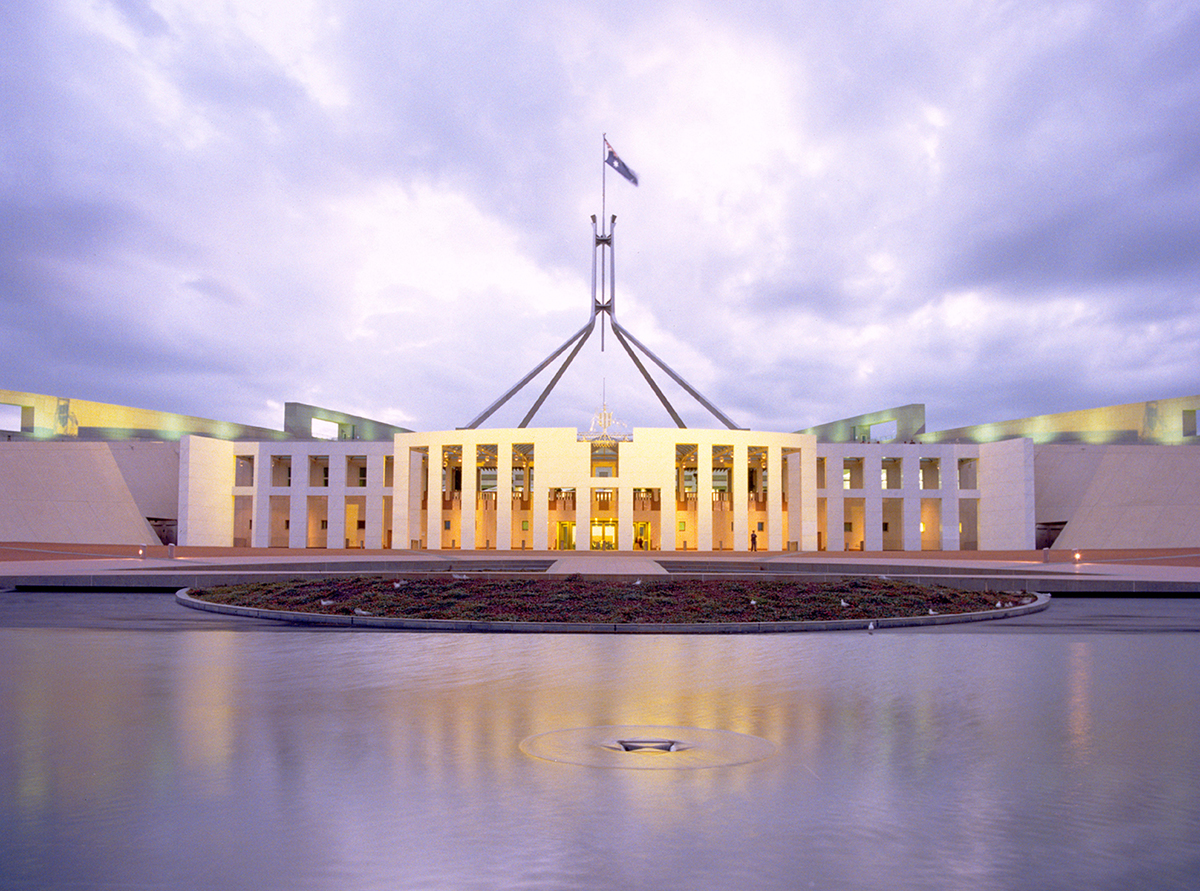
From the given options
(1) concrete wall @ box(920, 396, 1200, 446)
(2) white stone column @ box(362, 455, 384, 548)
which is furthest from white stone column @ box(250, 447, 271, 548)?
(1) concrete wall @ box(920, 396, 1200, 446)

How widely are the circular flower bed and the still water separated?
413 cm

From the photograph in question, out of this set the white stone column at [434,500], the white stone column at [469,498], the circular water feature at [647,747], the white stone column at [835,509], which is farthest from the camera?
the white stone column at [835,509]

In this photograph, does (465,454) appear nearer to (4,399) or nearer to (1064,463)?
(4,399)

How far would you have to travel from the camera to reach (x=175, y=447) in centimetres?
4903

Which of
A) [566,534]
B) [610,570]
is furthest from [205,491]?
[610,570]

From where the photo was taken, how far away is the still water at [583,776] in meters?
3.91

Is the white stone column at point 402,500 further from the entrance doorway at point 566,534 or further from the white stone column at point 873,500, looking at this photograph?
the white stone column at point 873,500

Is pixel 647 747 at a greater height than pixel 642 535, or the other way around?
pixel 642 535

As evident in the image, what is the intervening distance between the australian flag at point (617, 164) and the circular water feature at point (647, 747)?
4529cm

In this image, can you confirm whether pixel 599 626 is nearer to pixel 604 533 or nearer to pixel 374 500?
pixel 604 533

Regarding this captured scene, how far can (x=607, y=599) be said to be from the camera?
15992 mm

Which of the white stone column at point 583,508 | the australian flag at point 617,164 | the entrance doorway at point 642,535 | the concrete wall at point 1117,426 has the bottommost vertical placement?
the entrance doorway at point 642,535

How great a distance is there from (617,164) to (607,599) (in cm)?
3845

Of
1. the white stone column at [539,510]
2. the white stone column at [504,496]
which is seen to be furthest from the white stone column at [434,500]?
the white stone column at [539,510]
